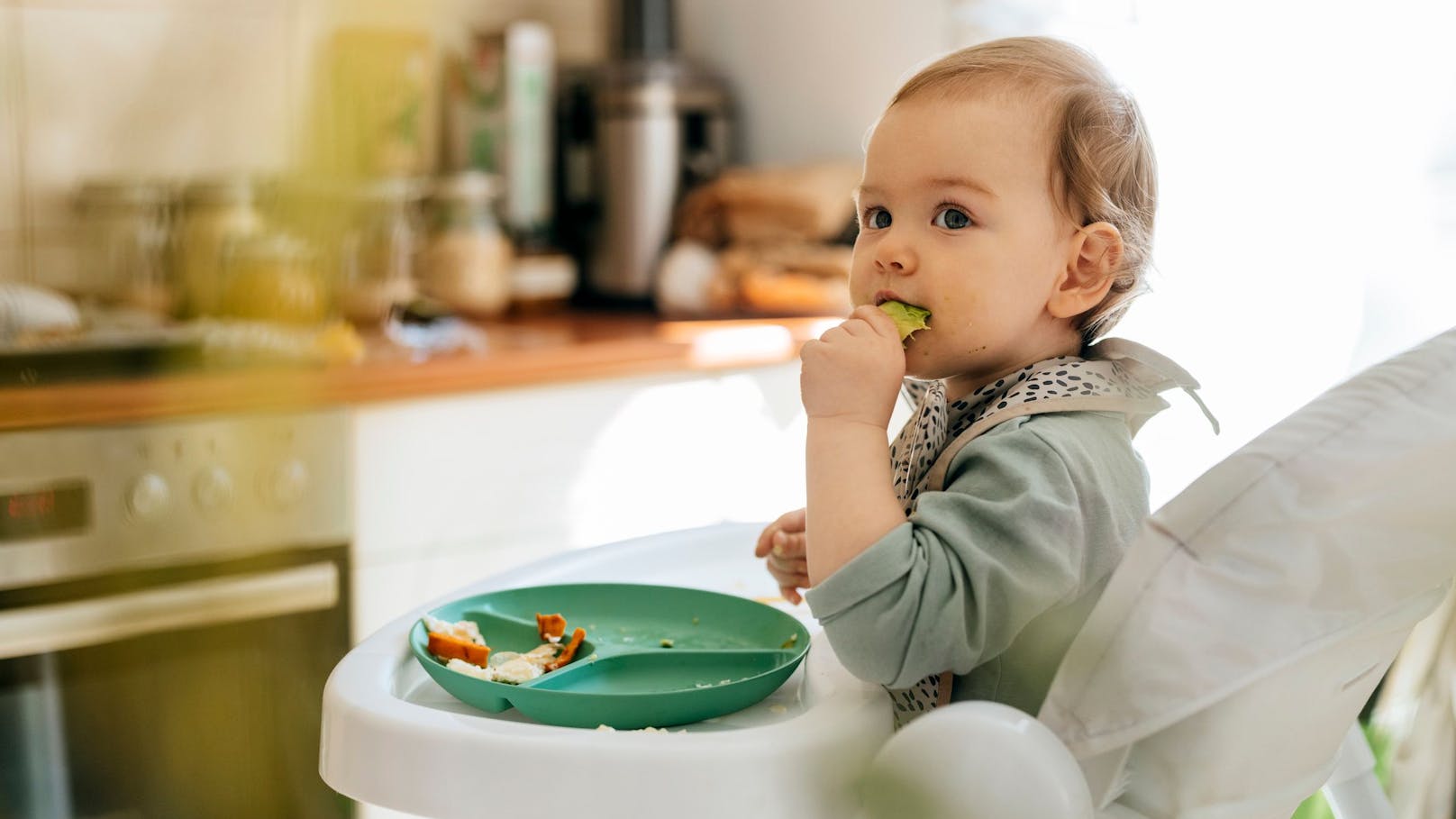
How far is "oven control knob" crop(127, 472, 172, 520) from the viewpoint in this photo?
59.6 inches

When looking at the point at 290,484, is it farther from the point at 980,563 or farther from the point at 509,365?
the point at 980,563

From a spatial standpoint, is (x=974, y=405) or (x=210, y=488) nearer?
(x=974, y=405)

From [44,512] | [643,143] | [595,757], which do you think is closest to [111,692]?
[44,512]

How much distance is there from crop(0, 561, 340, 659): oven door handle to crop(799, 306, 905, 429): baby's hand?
872 millimetres

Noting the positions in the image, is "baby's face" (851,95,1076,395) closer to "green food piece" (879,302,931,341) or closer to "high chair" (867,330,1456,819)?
"green food piece" (879,302,931,341)

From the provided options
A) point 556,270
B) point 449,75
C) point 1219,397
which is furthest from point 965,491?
point 449,75

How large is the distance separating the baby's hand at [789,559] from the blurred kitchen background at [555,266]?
53mm

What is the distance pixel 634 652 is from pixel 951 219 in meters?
0.32

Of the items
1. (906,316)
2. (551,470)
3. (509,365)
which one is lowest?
(551,470)

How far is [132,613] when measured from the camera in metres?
1.51

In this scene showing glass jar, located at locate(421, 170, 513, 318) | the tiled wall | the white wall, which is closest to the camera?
the white wall

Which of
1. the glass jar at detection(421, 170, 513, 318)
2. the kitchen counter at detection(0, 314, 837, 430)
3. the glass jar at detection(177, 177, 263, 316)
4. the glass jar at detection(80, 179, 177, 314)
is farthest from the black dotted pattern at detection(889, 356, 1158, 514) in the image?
the glass jar at detection(421, 170, 513, 318)

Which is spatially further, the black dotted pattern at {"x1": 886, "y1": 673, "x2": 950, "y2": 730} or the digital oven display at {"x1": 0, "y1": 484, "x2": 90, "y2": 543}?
the digital oven display at {"x1": 0, "y1": 484, "x2": 90, "y2": 543}

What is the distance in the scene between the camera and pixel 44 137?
197 cm
